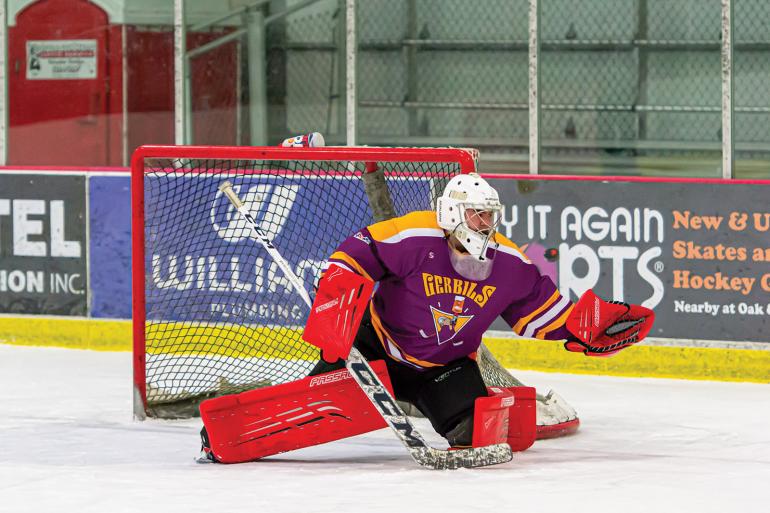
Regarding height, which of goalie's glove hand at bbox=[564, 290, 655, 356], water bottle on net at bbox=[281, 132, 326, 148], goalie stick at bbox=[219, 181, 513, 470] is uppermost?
water bottle on net at bbox=[281, 132, 326, 148]

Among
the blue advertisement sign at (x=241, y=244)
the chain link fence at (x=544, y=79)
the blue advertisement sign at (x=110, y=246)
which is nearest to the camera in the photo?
the blue advertisement sign at (x=241, y=244)

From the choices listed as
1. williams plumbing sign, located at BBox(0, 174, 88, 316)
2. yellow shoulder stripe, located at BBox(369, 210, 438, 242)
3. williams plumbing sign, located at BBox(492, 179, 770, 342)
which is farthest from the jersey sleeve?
williams plumbing sign, located at BBox(0, 174, 88, 316)

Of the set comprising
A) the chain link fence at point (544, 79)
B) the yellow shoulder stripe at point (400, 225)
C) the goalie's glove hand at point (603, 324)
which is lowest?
the goalie's glove hand at point (603, 324)

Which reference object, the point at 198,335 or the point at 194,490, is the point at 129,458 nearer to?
the point at 194,490

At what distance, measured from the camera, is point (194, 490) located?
4703 mm

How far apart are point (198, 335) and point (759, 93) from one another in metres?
2.82

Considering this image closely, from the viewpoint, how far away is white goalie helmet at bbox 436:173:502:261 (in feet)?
16.4

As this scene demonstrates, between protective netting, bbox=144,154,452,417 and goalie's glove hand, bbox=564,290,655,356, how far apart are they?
101 centimetres

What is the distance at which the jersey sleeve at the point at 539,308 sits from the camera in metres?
5.25

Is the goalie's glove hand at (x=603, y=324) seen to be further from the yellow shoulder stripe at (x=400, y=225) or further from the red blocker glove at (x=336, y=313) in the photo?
the red blocker glove at (x=336, y=313)

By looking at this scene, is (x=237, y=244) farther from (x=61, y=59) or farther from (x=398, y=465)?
(x=398, y=465)

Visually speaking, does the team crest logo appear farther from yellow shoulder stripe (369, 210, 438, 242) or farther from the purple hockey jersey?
yellow shoulder stripe (369, 210, 438, 242)

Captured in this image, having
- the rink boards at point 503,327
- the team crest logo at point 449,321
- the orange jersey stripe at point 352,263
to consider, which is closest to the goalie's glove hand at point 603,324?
the team crest logo at point 449,321

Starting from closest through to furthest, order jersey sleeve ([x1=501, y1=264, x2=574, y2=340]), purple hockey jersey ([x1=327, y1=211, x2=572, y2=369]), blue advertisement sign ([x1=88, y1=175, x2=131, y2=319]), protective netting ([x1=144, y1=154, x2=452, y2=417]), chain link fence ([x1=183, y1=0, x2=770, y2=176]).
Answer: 1. purple hockey jersey ([x1=327, y1=211, x2=572, y2=369])
2. jersey sleeve ([x1=501, y1=264, x2=574, y2=340])
3. protective netting ([x1=144, y1=154, x2=452, y2=417])
4. chain link fence ([x1=183, y1=0, x2=770, y2=176])
5. blue advertisement sign ([x1=88, y1=175, x2=131, y2=319])
